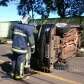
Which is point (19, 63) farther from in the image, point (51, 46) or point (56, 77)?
point (51, 46)

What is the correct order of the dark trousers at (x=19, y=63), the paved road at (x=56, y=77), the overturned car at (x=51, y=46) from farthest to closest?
the overturned car at (x=51, y=46), the dark trousers at (x=19, y=63), the paved road at (x=56, y=77)

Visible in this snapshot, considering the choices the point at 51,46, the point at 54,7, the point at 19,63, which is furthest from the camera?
the point at 54,7

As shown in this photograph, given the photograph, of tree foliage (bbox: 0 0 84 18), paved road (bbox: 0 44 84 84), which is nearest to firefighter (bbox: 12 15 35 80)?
paved road (bbox: 0 44 84 84)

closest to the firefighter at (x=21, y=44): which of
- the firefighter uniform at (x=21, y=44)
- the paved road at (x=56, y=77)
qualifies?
the firefighter uniform at (x=21, y=44)

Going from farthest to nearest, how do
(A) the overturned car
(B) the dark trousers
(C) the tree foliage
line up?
(C) the tree foliage
(A) the overturned car
(B) the dark trousers

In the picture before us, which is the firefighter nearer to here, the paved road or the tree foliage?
the paved road

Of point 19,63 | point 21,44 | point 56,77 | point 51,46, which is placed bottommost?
point 56,77

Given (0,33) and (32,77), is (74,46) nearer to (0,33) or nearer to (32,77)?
(32,77)

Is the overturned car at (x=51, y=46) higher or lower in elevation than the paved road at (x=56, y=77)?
higher

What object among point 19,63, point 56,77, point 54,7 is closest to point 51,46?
point 56,77

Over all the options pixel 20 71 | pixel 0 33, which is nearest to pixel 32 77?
pixel 20 71

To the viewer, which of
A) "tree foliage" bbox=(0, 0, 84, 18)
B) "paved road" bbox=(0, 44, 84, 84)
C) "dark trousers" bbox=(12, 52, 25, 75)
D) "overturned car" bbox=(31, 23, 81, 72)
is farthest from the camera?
"tree foliage" bbox=(0, 0, 84, 18)

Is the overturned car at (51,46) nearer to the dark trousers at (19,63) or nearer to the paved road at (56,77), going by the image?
the paved road at (56,77)

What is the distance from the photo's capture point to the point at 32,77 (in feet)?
36.5
